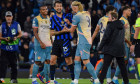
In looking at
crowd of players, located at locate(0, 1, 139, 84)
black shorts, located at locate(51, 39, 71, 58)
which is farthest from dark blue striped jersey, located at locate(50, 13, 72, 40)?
black shorts, located at locate(51, 39, 71, 58)

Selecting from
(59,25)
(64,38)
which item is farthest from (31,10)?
(64,38)

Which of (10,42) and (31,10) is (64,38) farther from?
(31,10)

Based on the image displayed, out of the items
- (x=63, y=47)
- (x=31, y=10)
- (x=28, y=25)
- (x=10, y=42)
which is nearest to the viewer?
(x=63, y=47)

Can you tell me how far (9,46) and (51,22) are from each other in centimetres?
213

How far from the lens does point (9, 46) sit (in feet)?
39.6

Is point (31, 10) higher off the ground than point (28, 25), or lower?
higher

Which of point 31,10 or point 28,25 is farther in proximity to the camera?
point 31,10

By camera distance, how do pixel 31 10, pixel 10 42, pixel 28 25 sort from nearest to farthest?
pixel 10 42 → pixel 28 25 → pixel 31 10

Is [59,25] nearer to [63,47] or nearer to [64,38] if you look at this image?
[64,38]

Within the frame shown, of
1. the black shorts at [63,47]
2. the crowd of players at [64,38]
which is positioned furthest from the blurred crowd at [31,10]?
the black shorts at [63,47]

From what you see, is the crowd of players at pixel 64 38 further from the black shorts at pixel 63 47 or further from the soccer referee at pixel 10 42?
the soccer referee at pixel 10 42

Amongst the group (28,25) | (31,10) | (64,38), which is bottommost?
(28,25)

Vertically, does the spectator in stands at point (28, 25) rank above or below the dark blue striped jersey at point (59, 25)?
below

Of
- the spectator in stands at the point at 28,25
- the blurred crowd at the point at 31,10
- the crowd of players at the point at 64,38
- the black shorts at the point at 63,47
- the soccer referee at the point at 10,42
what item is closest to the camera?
the crowd of players at the point at 64,38
